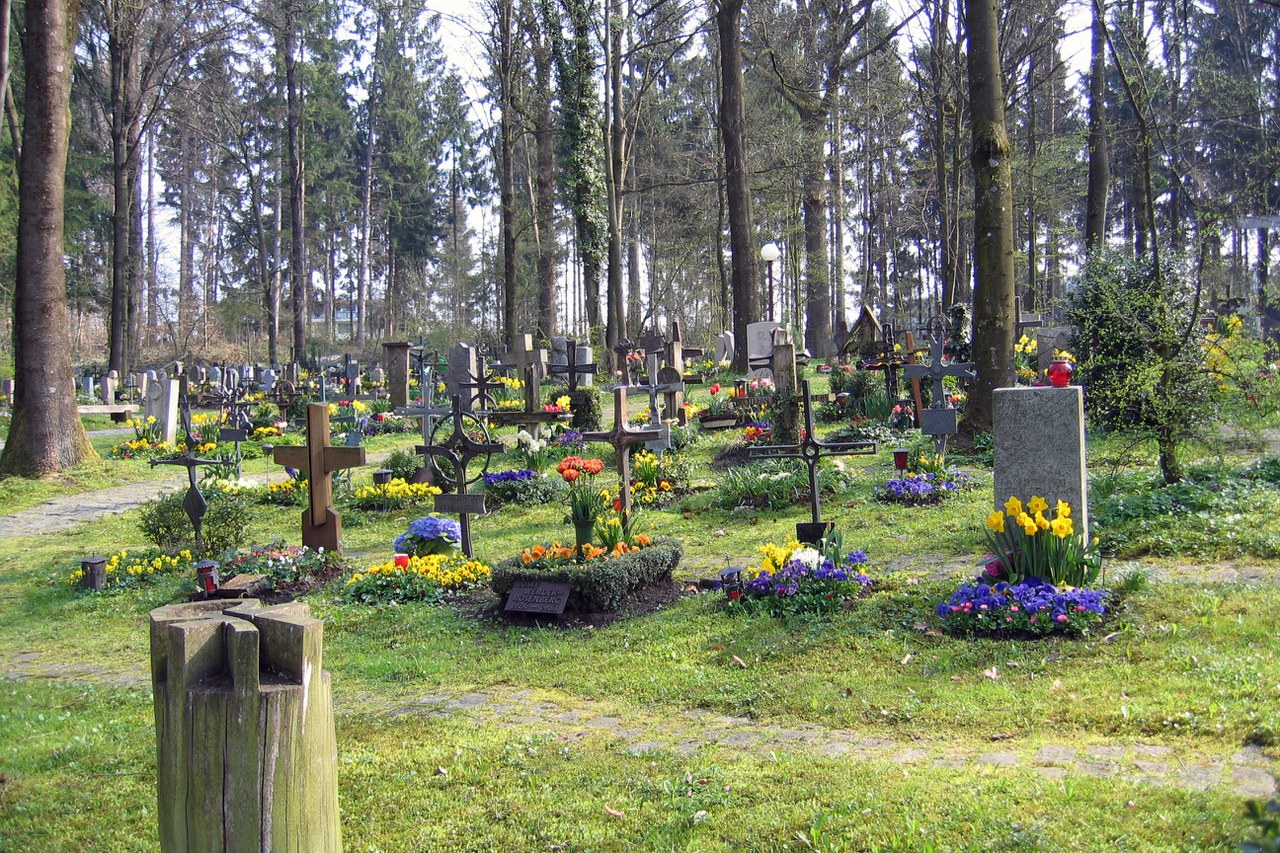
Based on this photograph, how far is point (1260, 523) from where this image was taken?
7.50m

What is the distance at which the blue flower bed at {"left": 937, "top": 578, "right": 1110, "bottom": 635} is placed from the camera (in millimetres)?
5531

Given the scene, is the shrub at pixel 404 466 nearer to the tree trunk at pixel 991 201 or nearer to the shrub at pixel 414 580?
the shrub at pixel 414 580

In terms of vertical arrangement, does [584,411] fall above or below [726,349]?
below

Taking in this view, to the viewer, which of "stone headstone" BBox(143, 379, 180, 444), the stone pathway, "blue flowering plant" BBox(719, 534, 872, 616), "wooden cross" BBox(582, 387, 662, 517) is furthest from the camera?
"stone headstone" BBox(143, 379, 180, 444)

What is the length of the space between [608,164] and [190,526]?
1788 cm

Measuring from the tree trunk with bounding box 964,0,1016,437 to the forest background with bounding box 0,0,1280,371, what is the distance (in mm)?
382

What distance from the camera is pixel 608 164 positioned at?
25766 mm

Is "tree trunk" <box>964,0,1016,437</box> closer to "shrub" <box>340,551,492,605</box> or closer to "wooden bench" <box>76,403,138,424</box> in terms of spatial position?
"shrub" <box>340,551,492,605</box>

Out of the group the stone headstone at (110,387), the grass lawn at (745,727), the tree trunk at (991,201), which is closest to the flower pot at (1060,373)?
the grass lawn at (745,727)

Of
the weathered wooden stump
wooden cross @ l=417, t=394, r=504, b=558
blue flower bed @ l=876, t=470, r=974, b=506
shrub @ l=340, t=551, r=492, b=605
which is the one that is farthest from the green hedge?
the weathered wooden stump

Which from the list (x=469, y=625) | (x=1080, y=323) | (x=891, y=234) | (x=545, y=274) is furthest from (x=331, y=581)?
(x=891, y=234)

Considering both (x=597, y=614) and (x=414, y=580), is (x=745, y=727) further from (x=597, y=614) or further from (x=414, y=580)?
(x=414, y=580)

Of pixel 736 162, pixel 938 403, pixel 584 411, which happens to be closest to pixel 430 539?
pixel 938 403

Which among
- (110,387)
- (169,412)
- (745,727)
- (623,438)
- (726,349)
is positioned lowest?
(745,727)
